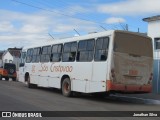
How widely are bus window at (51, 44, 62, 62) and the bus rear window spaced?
5261mm

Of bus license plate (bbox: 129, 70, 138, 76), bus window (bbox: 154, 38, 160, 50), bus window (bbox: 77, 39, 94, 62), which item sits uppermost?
bus window (bbox: 154, 38, 160, 50)

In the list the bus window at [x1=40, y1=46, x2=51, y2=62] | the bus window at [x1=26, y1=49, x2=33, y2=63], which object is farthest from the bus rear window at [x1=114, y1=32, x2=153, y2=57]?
the bus window at [x1=26, y1=49, x2=33, y2=63]

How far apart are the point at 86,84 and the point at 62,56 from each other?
3.46 m

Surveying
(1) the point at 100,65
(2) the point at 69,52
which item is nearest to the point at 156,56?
(2) the point at 69,52

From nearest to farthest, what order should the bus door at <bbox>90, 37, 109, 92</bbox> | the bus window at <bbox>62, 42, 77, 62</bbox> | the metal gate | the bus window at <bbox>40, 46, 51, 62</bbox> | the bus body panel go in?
the bus door at <bbox>90, 37, 109, 92</bbox>
the bus body panel
the bus window at <bbox>62, 42, 77, 62</bbox>
the bus window at <bbox>40, 46, 51, 62</bbox>
the metal gate

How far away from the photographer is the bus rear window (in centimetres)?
1770

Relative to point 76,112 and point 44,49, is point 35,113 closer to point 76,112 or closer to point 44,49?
point 76,112

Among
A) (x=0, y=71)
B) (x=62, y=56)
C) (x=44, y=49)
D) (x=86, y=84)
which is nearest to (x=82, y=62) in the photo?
(x=86, y=84)

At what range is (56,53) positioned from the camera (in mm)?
22688

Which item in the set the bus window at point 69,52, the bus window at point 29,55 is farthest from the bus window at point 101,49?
the bus window at point 29,55

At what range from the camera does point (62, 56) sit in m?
21.8

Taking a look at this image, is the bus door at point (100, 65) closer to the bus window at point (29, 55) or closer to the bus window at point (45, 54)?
the bus window at point (45, 54)

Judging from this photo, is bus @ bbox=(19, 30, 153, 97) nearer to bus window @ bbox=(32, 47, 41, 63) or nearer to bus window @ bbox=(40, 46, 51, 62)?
bus window @ bbox=(40, 46, 51, 62)

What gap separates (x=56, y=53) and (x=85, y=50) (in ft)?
11.9
